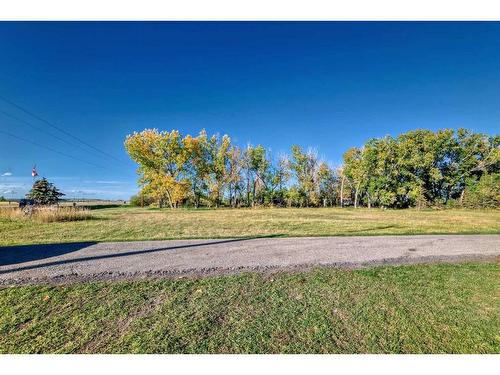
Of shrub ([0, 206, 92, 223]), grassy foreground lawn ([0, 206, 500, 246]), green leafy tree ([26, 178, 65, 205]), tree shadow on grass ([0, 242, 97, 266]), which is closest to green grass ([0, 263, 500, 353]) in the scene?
tree shadow on grass ([0, 242, 97, 266])

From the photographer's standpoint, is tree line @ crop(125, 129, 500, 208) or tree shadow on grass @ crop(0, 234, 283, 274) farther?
tree line @ crop(125, 129, 500, 208)

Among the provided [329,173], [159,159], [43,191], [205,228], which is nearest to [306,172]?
[329,173]

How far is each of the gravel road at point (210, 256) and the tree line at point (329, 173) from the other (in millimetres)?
31597

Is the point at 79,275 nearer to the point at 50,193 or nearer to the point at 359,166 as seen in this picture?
the point at 359,166

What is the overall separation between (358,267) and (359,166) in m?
42.9

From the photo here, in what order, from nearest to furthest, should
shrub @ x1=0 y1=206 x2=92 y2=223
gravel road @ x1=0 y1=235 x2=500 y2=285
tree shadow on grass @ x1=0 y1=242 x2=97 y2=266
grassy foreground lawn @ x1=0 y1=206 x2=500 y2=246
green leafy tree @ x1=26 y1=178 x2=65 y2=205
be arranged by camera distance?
gravel road @ x1=0 y1=235 x2=500 y2=285, tree shadow on grass @ x1=0 y1=242 x2=97 y2=266, grassy foreground lawn @ x1=0 y1=206 x2=500 y2=246, shrub @ x1=0 y1=206 x2=92 y2=223, green leafy tree @ x1=26 y1=178 x2=65 y2=205

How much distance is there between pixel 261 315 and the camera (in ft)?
11.7

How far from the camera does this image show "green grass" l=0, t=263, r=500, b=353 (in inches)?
114

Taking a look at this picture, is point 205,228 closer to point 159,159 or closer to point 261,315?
point 261,315

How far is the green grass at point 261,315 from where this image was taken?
2889 mm

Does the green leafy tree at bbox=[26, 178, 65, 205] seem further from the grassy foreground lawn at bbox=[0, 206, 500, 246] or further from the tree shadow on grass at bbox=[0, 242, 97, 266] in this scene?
the tree shadow on grass at bbox=[0, 242, 97, 266]

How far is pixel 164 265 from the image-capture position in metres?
5.94

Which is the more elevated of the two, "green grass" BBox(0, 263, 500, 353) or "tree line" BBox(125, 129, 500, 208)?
"tree line" BBox(125, 129, 500, 208)

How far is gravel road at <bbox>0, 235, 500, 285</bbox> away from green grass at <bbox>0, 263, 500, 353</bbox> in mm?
694
